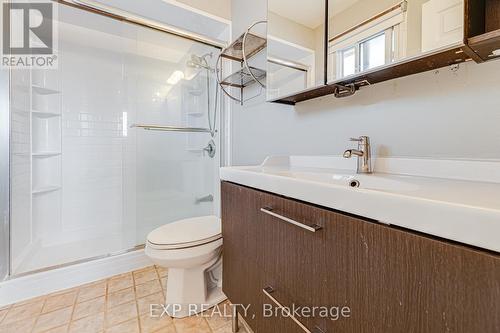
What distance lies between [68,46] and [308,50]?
2.10 metres

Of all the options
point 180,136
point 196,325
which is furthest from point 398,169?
point 180,136

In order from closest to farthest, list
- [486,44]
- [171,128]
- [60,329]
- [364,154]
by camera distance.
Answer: [486,44] < [364,154] < [60,329] < [171,128]

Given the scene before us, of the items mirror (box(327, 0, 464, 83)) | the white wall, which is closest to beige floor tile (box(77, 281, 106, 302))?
the white wall

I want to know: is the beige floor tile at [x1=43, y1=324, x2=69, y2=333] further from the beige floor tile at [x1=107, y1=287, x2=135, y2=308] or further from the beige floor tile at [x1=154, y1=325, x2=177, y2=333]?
the beige floor tile at [x1=154, y1=325, x2=177, y2=333]

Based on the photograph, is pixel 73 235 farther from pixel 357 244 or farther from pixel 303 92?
pixel 357 244

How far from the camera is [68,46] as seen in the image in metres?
1.97

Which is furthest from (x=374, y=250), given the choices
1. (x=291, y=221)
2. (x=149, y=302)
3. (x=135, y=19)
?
(x=135, y=19)

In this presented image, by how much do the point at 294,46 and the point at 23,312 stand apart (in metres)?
1.96

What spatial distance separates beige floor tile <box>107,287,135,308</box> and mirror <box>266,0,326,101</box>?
1375 millimetres

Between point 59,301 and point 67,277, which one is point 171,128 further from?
point 59,301

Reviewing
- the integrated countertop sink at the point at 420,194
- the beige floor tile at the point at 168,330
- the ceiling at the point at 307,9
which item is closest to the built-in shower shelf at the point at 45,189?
the beige floor tile at the point at 168,330

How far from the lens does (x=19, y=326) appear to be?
1.10m

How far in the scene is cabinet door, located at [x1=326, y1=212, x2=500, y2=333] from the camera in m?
0.32

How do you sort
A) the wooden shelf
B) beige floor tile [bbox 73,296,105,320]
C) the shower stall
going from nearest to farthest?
the wooden shelf
beige floor tile [bbox 73,296,105,320]
the shower stall
